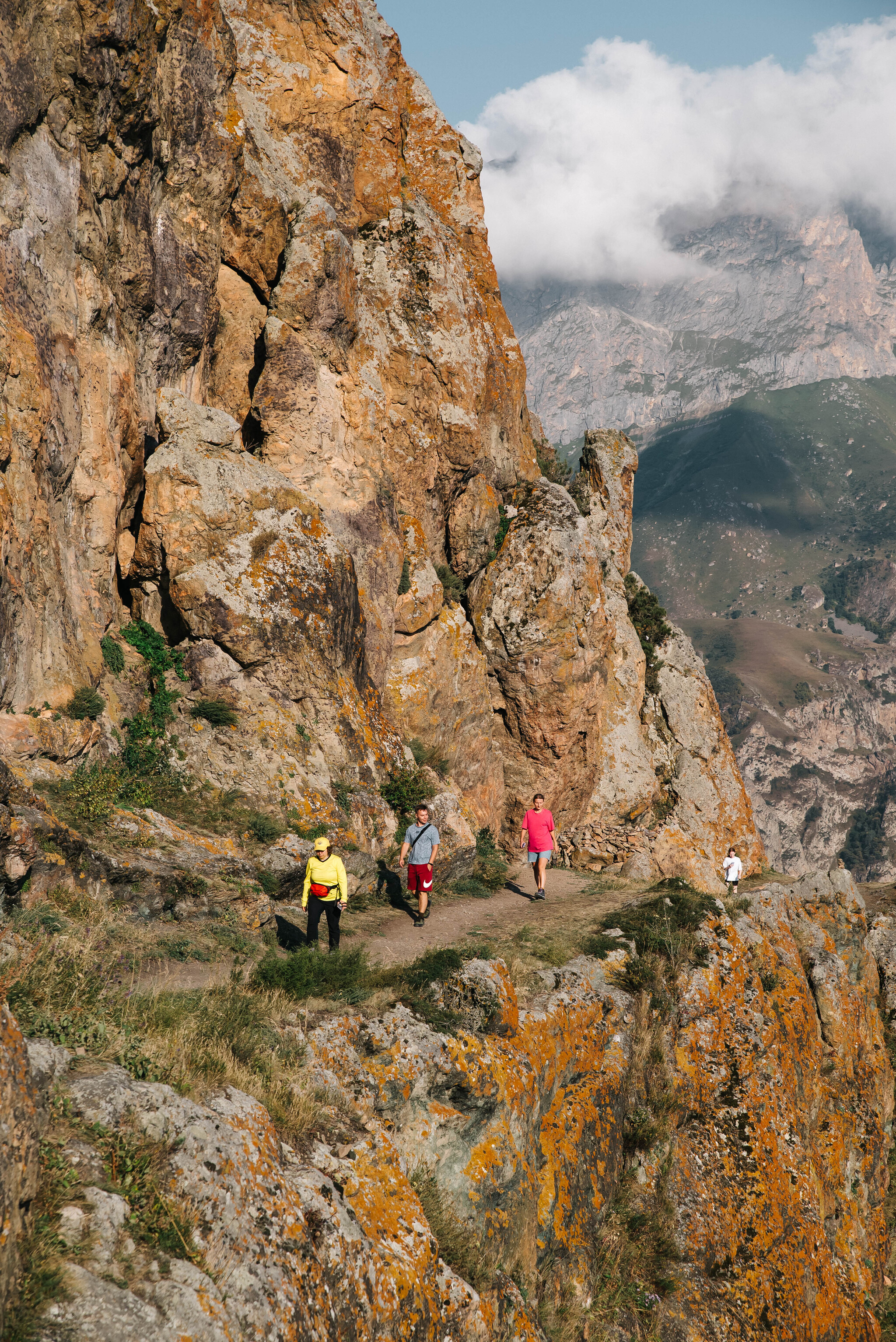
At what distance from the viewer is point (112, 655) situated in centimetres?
1211

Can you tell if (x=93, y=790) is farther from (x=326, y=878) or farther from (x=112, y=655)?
(x=326, y=878)

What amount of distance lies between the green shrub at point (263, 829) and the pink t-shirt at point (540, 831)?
15.9ft

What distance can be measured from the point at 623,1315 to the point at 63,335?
13.7 meters

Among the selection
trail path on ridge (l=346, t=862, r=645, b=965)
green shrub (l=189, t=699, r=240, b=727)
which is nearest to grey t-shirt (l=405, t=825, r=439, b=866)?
trail path on ridge (l=346, t=862, r=645, b=965)

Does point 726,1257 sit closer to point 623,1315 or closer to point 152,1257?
point 623,1315

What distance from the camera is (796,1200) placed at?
1052 cm

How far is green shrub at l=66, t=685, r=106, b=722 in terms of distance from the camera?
10.3m

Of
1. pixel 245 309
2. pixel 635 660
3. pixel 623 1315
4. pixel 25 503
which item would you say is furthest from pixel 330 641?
pixel 635 660

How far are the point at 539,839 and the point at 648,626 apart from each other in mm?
17515

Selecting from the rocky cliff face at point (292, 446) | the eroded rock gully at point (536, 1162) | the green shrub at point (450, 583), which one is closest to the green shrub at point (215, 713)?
the rocky cliff face at point (292, 446)

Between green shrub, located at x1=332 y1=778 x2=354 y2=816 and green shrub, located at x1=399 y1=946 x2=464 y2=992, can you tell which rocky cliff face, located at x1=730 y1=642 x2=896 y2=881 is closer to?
green shrub, located at x1=332 y1=778 x2=354 y2=816

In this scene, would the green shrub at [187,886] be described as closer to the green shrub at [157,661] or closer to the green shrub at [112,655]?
the green shrub at [157,661]

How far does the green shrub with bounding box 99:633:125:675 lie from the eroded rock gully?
7.25 metres

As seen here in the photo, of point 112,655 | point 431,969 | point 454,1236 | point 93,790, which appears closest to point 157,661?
point 112,655
